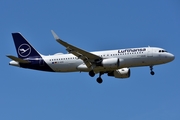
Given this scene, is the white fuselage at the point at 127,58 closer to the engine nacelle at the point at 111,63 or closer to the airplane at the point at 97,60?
the airplane at the point at 97,60

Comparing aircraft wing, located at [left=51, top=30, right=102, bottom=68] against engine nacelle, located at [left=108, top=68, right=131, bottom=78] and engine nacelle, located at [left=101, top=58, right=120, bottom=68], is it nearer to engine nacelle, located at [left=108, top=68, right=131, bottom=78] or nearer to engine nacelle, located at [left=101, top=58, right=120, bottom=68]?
engine nacelle, located at [left=101, top=58, right=120, bottom=68]

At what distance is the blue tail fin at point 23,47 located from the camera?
7450cm

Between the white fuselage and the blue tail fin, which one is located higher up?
the blue tail fin

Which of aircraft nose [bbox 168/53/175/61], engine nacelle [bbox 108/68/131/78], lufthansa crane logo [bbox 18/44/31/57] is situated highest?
lufthansa crane logo [bbox 18/44/31/57]

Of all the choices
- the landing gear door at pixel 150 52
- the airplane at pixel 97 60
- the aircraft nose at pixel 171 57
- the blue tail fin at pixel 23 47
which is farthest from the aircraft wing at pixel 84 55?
the aircraft nose at pixel 171 57

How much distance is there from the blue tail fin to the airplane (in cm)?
17

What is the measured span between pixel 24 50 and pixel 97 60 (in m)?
12.8

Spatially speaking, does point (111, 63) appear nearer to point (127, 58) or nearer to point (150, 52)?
point (127, 58)

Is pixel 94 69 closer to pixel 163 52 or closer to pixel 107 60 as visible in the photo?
pixel 107 60

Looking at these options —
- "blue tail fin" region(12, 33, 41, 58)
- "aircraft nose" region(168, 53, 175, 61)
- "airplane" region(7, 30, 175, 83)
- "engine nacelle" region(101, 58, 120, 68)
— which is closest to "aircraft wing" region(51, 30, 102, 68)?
"airplane" region(7, 30, 175, 83)

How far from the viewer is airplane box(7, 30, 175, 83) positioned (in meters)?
67.5

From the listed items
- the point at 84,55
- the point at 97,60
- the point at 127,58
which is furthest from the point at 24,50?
the point at 127,58

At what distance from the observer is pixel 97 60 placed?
68875mm

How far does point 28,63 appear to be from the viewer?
72.3 meters
